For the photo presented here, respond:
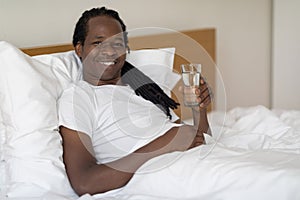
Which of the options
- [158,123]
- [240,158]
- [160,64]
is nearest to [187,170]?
[240,158]

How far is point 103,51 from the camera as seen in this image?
1530mm

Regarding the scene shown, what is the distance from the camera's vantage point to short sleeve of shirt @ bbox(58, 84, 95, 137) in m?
1.37

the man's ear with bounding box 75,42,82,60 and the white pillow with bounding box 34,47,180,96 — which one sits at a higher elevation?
the man's ear with bounding box 75,42,82,60

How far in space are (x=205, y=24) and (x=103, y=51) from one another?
3.58ft

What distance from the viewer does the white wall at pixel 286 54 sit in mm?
2727

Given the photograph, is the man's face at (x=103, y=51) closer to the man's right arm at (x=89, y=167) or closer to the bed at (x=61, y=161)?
the bed at (x=61, y=161)

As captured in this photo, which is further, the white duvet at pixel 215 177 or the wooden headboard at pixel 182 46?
the wooden headboard at pixel 182 46

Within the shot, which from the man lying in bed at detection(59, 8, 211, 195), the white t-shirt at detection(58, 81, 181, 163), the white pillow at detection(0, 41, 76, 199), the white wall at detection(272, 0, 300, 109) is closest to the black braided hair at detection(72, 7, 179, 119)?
the man lying in bed at detection(59, 8, 211, 195)

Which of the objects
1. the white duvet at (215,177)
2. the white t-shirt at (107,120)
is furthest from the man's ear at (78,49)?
the white duvet at (215,177)

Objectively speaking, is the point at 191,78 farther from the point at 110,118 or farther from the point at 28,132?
the point at 28,132

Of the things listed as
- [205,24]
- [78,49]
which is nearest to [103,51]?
[78,49]

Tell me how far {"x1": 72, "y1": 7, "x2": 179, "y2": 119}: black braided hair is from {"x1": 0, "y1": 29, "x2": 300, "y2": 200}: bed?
6 centimetres

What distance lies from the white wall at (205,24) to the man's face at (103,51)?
0.33m

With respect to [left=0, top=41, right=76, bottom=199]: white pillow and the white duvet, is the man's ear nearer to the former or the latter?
[left=0, top=41, right=76, bottom=199]: white pillow
